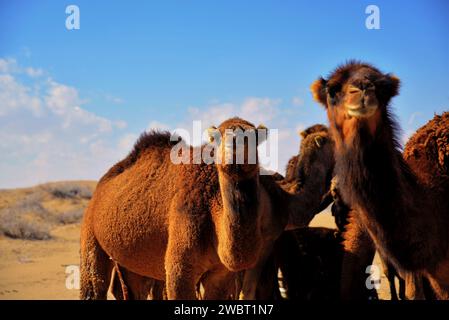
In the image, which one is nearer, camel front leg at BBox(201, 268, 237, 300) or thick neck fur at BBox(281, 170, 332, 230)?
camel front leg at BBox(201, 268, 237, 300)

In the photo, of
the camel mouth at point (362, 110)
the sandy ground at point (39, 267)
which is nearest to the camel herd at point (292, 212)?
the camel mouth at point (362, 110)

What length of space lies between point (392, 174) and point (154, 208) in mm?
3433

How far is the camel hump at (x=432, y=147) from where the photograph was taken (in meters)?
5.87

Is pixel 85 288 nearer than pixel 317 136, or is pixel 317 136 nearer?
pixel 85 288

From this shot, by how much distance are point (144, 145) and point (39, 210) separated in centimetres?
2845

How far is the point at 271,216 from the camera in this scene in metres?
7.75

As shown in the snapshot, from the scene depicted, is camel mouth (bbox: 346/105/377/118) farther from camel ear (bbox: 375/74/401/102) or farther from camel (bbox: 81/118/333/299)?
camel (bbox: 81/118/333/299)

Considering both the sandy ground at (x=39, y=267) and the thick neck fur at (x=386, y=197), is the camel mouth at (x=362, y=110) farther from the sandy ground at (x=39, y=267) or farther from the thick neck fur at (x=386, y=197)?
the sandy ground at (x=39, y=267)

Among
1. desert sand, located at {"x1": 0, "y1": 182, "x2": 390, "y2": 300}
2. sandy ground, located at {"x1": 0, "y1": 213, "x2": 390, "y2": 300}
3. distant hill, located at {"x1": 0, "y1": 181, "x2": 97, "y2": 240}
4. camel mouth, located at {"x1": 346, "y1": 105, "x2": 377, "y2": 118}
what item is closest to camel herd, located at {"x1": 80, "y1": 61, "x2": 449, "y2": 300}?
camel mouth, located at {"x1": 346, "y1": 105, "x2": 377, "y2": 118}

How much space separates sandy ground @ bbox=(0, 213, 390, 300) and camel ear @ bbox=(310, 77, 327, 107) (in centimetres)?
784

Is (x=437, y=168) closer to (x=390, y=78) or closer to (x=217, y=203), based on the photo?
(x=390, y=78)

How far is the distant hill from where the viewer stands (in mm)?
27031

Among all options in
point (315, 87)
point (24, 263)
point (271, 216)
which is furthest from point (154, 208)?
point (24, 263)

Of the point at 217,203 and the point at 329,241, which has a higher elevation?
the point at 217,203
